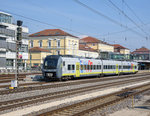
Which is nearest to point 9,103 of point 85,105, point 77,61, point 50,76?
point 85,105

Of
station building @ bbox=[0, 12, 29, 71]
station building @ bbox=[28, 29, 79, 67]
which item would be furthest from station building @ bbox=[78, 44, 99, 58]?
station building @ bbox=[0, 12, 29, 71]

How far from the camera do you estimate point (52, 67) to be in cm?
2627

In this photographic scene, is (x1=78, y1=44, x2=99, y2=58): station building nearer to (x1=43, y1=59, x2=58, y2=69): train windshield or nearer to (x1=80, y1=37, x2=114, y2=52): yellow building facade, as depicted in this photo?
(x1=80, y1=37, x2=114, y2=52): yellow building facade

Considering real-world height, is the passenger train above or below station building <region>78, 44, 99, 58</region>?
below

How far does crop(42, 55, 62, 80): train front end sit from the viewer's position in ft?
85.5

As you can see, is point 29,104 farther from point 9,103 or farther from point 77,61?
point 77,61

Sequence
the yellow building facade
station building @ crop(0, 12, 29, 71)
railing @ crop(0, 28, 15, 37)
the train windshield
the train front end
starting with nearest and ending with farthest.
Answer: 1. the train front end
2. the train windshield
3. station building @ crop(0, 12, 29, 71)
4. railing @ crop(0, 28, 15, 37)
5. the yellow building facade

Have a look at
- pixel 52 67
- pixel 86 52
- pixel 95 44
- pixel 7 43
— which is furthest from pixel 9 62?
pixel 95 44

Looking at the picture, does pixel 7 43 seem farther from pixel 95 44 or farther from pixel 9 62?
pixel 95 44

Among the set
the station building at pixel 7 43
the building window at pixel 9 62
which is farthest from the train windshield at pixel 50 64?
the building window at pixel 9 62

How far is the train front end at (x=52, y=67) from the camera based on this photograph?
2606 centimetres

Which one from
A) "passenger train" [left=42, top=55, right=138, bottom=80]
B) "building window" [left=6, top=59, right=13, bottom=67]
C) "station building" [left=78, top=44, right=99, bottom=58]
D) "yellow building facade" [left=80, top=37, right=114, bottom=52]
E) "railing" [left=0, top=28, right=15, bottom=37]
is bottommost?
"passenger train" [left=42, top=55, right=138, bottom=80]

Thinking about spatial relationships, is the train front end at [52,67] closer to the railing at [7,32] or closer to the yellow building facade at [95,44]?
the railing at [7,32]

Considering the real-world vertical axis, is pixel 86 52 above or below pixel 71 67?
above
